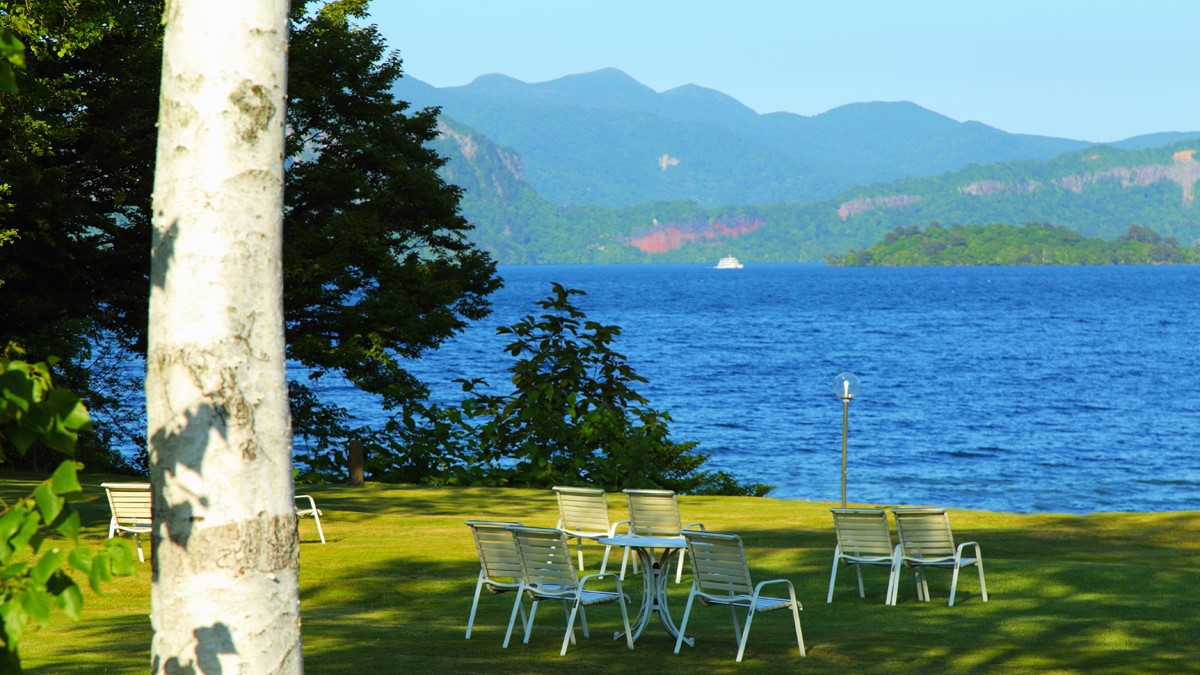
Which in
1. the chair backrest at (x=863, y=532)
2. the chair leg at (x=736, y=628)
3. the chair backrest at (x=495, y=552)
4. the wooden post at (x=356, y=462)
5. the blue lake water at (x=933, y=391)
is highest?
the chair backrest at (x=495, y=552)

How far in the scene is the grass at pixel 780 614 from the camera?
793 cm

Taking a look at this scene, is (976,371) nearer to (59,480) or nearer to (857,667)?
(857,667)

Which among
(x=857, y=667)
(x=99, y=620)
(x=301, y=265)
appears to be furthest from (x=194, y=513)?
(x=301, y=265)

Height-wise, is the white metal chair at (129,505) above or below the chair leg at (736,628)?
above

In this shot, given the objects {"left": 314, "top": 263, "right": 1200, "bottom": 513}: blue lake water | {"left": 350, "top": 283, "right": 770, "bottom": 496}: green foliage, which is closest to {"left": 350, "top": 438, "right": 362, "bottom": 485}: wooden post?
{"left": 350, "top": 283, "right": 770, "bottom": 496}: green foliage

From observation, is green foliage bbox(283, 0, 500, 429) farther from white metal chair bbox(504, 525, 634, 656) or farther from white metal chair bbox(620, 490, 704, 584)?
white metal chair bbox(504, 525, 634, 656)

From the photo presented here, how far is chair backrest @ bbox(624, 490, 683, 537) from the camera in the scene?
10906 mm

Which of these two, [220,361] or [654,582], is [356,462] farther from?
[220,361]

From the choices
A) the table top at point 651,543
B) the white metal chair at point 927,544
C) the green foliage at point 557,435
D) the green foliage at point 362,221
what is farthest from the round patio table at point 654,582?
the green foliage at point 362,221

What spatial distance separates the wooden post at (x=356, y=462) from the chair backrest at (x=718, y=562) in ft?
36.8

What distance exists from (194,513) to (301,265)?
17671 mm

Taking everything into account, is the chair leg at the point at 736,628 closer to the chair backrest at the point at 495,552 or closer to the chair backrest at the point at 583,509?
the chair backrest at the point at 495,552

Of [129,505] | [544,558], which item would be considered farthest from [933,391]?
[544,558]

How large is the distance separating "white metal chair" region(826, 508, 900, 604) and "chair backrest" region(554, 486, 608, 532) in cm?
204
